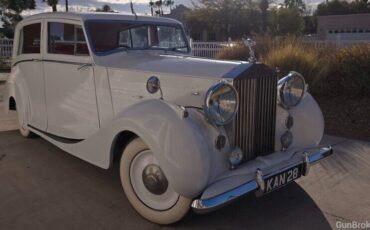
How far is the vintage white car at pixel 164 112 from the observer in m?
3.04

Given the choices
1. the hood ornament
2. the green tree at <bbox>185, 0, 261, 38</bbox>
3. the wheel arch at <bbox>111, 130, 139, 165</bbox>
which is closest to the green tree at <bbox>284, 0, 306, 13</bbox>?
the green tree at <bbox>185, 0, 261, 38</bbox>

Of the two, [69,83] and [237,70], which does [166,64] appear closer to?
[237,70]

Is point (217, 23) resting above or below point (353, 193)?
above

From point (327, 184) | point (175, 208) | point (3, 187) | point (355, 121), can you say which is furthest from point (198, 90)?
point (355, 121)

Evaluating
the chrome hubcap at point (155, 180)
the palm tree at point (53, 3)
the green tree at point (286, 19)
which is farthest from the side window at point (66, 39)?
the green tree at point (286, 19)

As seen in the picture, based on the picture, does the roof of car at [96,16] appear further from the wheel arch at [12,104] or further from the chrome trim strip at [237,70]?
the chrome trim strip at [237,70]

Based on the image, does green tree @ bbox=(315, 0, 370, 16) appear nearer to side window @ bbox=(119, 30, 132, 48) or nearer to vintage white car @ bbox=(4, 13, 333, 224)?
vintage white car @ bbox=(4, 13, 333, 224)

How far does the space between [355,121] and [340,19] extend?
32.5m

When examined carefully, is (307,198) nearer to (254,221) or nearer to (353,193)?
(353,193)

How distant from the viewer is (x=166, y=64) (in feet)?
12.5

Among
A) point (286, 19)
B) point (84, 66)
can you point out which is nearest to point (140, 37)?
point (84, 66)

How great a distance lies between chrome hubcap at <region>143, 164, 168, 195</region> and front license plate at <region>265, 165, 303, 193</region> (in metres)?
0.82

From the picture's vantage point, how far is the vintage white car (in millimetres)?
3045

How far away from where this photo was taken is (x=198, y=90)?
3410 mm
